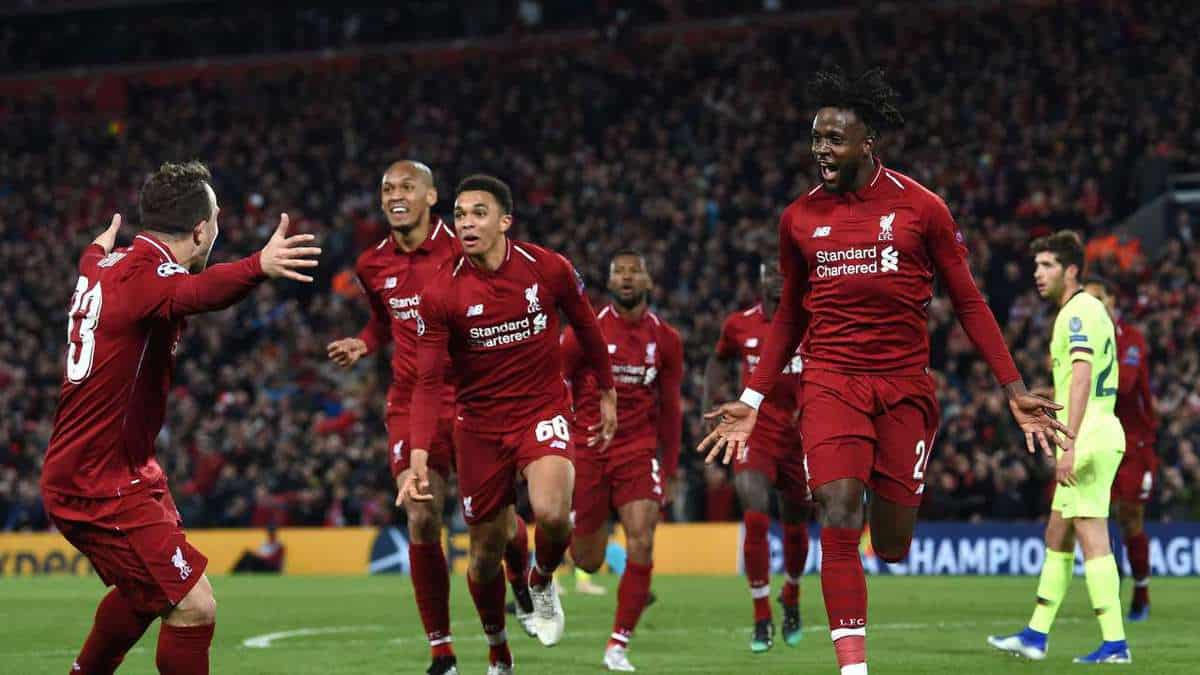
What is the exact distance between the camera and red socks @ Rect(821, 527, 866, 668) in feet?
25.5

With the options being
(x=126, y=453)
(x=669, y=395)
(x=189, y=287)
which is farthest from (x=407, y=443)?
(x=189, y=287)

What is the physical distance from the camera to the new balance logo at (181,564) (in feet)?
23.4

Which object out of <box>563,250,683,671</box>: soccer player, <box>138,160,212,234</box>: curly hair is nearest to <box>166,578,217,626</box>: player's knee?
<box>138,160,212,234</box>: curly hair

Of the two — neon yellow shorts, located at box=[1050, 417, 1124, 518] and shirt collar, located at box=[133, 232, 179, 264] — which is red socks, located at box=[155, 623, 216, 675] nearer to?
shirt collar, located at box=[133, 232, 179, 264]

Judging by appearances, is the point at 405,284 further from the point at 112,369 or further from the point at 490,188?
the point at 112,369

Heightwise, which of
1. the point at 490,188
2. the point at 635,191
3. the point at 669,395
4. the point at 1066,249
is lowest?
the point at 669,395

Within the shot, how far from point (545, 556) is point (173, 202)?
15.3ft

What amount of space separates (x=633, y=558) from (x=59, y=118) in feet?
114

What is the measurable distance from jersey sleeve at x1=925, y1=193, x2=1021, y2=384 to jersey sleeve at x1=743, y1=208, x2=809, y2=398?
644mm

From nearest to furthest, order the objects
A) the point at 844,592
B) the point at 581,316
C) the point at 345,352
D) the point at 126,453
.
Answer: the point at 126,453, the point at 844,592, the point at 581,316, the point at 345,352

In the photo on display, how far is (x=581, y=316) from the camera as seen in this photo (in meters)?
10.5

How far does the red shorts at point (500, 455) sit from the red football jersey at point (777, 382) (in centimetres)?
353

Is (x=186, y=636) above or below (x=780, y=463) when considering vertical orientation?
below

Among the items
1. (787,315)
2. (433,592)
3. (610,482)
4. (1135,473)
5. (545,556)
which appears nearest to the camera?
(787,315)
